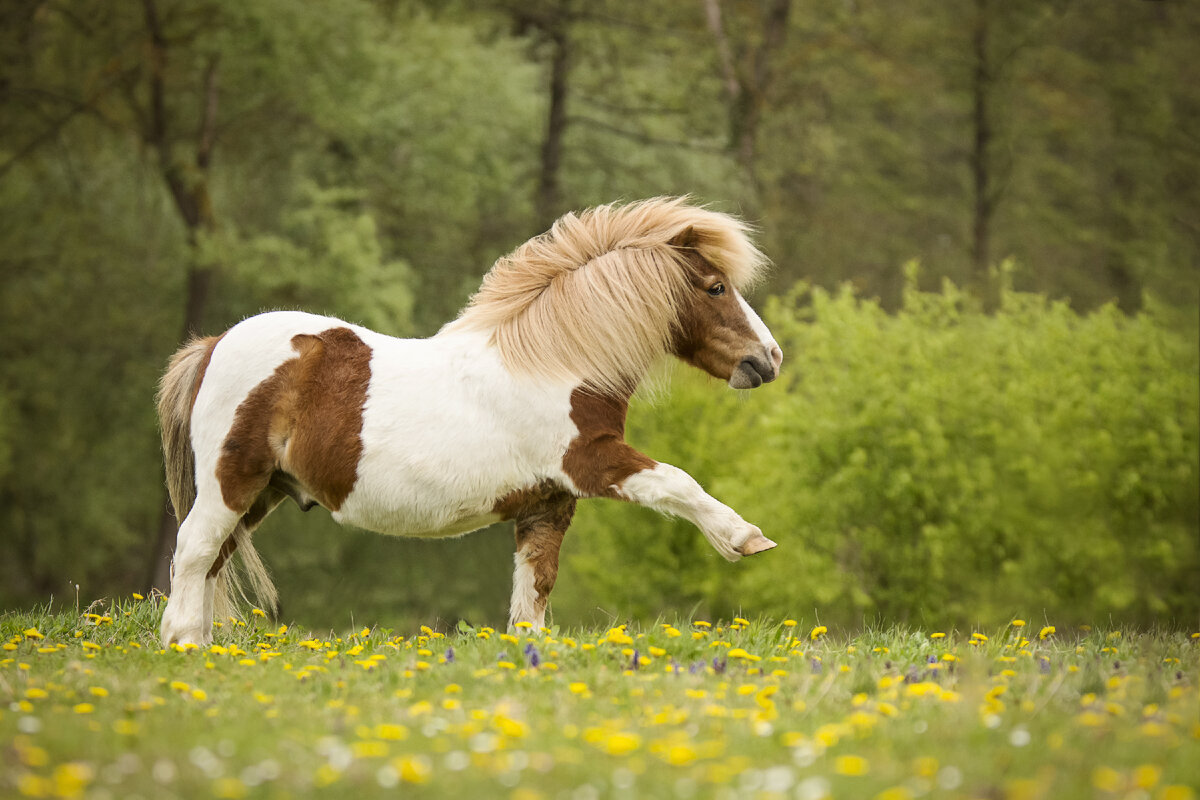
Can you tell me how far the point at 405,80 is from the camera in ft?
74.9

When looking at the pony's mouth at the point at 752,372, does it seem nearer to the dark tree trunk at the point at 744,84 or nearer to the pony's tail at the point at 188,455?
the pony's tail at the point at 188,455

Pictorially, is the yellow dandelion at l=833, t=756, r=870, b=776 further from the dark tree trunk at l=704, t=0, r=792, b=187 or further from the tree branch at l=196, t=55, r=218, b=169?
the tree branch at l=196, t=55, r=218, b=169

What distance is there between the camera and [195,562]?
19.8ft

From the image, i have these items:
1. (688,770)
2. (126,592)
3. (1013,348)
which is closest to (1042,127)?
(1013,348)

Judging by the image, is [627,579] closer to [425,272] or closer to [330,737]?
[425,272]

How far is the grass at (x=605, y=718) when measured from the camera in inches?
124

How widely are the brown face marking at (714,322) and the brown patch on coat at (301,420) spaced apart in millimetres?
Result: 1729

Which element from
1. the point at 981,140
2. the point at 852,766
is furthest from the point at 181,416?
the point at 981,140

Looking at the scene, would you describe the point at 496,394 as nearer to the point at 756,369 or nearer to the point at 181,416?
the point at 756,369

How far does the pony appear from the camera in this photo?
5.71m

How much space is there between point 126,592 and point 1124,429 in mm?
22800

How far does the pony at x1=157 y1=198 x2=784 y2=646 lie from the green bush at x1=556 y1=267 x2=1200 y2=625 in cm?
1235

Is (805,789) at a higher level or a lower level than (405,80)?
lower

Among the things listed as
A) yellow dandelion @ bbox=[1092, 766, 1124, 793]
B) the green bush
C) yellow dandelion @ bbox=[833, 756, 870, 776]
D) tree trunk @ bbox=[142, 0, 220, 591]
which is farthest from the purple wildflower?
tree trunk @ bbox=[142, 0, 220, 591]
